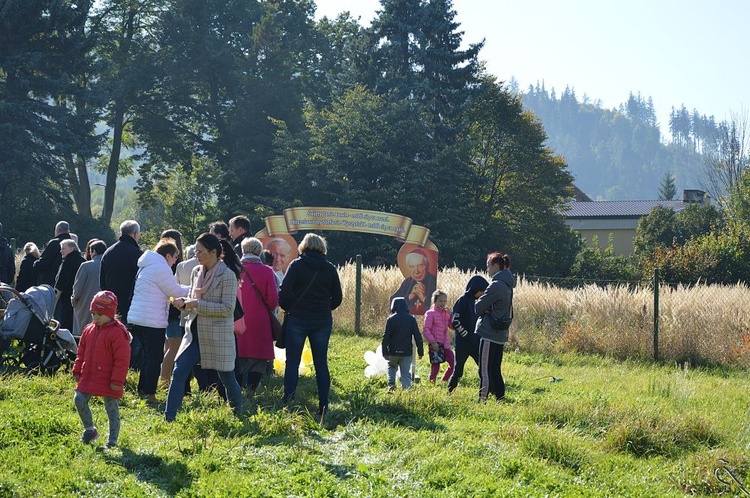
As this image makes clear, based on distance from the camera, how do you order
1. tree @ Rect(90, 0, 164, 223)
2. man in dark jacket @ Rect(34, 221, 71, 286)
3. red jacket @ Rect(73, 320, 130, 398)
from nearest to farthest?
red jacket @ Rect(73, 320, 130, 398) → man in dark jacket @ Rect(34, 221, 71, 286) → tree @ Rect(90, 0, 164, 223)

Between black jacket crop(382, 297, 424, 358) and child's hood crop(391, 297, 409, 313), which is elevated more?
child's hood crop(391, 297, 409, 313)

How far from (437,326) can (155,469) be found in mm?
5466

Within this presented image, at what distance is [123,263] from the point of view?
29.7 ft

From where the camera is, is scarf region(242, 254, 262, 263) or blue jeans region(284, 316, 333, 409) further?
scarf region(242, 254, 262, 263)

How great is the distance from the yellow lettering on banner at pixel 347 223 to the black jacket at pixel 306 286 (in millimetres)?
→ 9826

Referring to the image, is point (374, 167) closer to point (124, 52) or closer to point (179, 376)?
point (124, 52)

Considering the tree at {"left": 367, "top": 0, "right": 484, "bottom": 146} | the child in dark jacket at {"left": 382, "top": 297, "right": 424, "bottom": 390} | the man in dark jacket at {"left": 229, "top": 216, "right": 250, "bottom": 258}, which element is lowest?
the child in dark jacket at {"left": 382, "top": 297, "right": 424, "bottom": 390}

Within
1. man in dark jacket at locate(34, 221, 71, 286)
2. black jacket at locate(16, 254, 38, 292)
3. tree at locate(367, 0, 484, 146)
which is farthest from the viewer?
tree at locate(367, 0, 484, 146)

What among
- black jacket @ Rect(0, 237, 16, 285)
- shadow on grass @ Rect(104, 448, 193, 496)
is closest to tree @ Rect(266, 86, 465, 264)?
black jacket @ Rect(0, 237, 16, 285)

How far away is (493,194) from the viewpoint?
139 feet

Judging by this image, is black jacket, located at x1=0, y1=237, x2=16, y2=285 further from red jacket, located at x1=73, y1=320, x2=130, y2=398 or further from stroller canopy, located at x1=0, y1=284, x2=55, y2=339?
red jacket, located at x1=73, y1=320, x2=130, y2=398

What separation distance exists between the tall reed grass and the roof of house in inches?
2085

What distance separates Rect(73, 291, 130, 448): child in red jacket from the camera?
6544 mm

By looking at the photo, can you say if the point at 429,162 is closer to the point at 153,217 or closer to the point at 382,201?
the point at 382,201
